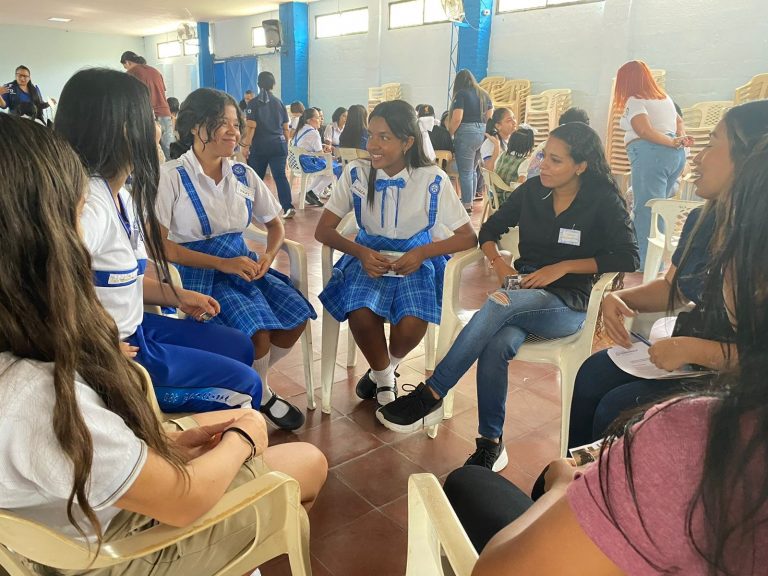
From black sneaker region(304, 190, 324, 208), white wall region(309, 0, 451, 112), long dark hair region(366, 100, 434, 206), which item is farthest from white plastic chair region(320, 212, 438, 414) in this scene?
white wall region(309, 0, 451, 112)

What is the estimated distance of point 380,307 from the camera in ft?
7.23

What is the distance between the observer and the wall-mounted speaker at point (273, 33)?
11945 mm

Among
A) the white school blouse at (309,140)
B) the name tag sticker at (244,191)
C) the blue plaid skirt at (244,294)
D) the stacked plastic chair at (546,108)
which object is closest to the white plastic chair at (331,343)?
the blue plaid skirt at (244,294)

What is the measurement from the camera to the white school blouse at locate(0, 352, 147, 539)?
710 millimetres

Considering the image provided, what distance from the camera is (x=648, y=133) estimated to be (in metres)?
3.68

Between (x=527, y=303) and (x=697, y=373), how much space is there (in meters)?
0.56

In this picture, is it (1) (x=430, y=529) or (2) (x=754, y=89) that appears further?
(2) (x=754, y=89)

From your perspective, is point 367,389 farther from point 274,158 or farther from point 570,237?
point 274,158

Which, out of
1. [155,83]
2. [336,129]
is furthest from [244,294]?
[336,129]

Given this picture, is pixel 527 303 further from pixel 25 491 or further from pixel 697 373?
pixel 25 491

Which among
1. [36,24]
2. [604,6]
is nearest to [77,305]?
[604,6]

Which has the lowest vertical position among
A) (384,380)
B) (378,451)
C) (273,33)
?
(378,451)

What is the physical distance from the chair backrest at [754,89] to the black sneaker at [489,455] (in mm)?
5824

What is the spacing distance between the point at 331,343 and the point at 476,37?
309 inches
